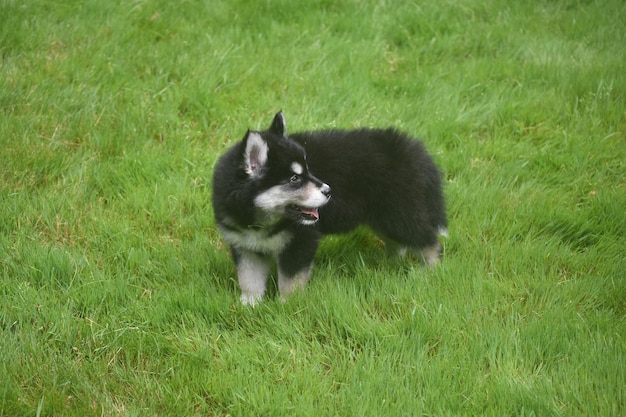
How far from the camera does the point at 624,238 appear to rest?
5207 millimetres

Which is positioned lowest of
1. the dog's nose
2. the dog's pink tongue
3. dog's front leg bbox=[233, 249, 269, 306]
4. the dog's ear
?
dog's front leg bbox=[233, 249, 269, 306]

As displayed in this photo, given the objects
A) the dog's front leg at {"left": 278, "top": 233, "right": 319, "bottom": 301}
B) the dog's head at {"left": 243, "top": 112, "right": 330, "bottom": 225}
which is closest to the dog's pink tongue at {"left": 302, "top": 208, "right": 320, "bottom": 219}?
the dog's head at {"left": 243, "top": 112, "right": 330, "bottom": 225}

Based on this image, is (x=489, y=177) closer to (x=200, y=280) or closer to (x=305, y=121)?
(x=305, y=121)

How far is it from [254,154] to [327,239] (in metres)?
1.33

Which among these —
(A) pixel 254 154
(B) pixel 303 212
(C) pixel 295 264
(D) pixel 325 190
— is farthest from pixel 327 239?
(A) pixel 254 154

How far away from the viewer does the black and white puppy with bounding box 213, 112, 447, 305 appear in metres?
4.48

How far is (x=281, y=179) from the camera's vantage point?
449 centimetres

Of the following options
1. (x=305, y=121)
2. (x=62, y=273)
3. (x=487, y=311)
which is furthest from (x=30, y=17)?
(x=487, y=311)

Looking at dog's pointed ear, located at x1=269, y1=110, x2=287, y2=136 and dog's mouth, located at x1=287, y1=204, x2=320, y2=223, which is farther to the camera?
dog's pointed ear, located at x1=269, y1=110, x2=287, y2=136

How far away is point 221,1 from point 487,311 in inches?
215

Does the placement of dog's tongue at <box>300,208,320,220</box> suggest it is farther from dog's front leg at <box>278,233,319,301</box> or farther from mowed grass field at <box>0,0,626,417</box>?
mowed grass field at <box>0,0,626,417</box>

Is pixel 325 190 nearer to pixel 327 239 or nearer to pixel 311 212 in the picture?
pixel 311 212

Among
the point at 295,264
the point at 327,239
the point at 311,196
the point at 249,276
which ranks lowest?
the point at 327,239

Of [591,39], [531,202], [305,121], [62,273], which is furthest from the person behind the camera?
[591,39]
